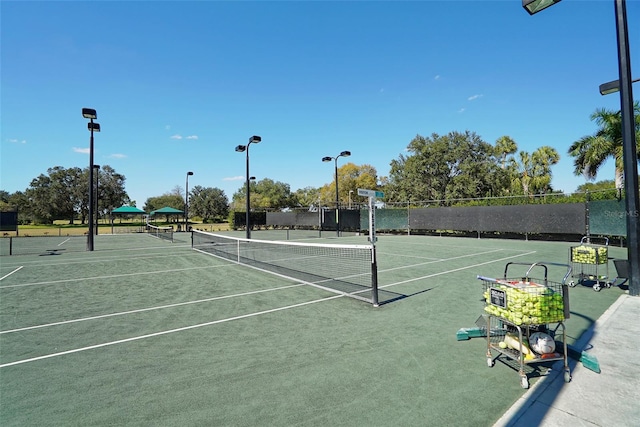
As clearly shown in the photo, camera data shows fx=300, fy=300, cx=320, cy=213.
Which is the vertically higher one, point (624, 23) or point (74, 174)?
point (74, 174)

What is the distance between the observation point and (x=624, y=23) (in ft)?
23.2

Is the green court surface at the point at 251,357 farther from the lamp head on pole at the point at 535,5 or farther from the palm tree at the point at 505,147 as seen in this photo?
the palm tree at the point at 505,147

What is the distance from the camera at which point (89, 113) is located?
15.6 m

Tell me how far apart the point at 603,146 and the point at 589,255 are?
→ 48.2 feet

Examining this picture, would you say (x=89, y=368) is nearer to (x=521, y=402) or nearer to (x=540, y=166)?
(x=521, y=402)

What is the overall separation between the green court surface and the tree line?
15876 millimetres

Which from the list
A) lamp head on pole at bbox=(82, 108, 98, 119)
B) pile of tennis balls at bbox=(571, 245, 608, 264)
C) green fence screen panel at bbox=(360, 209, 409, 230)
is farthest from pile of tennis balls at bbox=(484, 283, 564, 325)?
green fence screen panel at bbox=(360, 209, 409, 230)

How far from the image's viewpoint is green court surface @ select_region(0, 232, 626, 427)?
114 inches

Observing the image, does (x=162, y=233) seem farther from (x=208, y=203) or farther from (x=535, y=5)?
(x=208, y=203)

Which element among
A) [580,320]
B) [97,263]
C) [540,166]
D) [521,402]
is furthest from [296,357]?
[540,166]

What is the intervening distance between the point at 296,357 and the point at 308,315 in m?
1.76

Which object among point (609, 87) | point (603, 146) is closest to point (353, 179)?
point (603, 146)

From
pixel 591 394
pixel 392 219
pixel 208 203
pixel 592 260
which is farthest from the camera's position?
pixel 208 203

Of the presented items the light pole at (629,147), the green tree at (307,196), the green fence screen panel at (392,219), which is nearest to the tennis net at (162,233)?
the green fence screen panel at (392,219)
